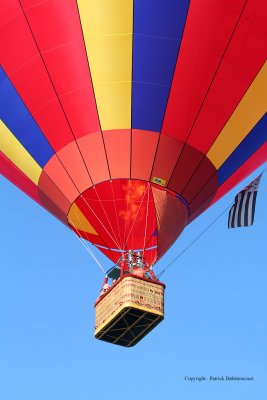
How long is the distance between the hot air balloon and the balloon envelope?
0.05 ft

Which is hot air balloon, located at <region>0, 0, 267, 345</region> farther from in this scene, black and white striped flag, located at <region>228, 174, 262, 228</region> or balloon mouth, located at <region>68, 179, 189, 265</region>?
black and white striped flag, located at <region>228, 174, 262, 228</region>

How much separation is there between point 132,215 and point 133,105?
1.95 m

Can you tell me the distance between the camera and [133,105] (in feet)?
42.2

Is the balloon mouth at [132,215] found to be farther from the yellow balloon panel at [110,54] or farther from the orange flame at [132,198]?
the yellow balloon panel at [110,54]

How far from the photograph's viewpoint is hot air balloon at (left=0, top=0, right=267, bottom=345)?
12430 millimetres

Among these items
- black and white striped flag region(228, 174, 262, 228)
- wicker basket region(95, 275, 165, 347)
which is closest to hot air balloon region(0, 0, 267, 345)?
wicker basket region(95, 275, 165, 347)

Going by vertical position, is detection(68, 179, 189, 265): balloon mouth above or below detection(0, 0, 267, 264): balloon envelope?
below

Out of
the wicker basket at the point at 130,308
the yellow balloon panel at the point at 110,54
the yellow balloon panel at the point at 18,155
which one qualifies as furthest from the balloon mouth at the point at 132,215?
the wicker basket at the point at 130,308

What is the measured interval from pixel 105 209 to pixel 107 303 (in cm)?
195

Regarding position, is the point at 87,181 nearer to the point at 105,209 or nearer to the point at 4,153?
the point at 105,209

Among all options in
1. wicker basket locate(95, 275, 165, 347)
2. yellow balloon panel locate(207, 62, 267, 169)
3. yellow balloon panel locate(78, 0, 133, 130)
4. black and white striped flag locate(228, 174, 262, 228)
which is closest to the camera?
wicker basket locate(95, 275, 165, 347)

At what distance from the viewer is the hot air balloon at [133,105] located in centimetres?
1243

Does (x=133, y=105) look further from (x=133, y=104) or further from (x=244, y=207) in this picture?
(x=244, y=207)

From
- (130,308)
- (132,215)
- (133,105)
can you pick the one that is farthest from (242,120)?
(130,308)
